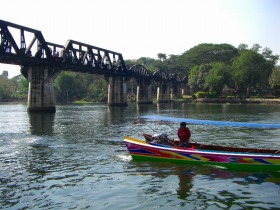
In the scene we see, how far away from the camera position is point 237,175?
17.2 meters

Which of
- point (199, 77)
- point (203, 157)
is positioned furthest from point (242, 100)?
point (203, 157)

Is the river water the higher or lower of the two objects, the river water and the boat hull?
the lower

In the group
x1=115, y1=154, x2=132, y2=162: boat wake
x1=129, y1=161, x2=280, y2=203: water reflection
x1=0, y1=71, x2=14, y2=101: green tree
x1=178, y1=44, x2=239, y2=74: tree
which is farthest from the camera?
x1=0, y1=71, x2=14, y2=101: green tree

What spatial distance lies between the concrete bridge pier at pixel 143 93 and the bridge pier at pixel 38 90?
64206mm

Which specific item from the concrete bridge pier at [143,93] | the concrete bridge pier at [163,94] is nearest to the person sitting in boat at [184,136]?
the concrete bridge pier at [143,93]

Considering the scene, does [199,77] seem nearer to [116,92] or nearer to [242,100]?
[242,100]

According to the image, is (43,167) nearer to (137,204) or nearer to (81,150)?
(81,150)

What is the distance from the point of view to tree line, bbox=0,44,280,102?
126625mm

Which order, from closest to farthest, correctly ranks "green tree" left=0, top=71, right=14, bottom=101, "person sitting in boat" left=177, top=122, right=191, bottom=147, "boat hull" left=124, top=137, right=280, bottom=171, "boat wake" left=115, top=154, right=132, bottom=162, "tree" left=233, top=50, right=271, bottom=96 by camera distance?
"boat hull" left=124, top=137, right=280, bottom=171 < "person sitting in boat" left=177, top=122, right=191, bottom=147 < "boat wake" left=115, top=154, right=132, bottom=162 < "tree" left=233, top=50, right=271, bottom=96 < "green tree" left=0, top=71, right=14, bottom=101

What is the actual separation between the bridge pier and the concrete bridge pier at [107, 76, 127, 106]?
122ft

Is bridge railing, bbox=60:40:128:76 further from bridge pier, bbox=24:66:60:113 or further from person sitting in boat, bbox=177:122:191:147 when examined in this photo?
person sitting in boat, bbox=177:122:191:147

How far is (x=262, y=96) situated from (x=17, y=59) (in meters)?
99.5

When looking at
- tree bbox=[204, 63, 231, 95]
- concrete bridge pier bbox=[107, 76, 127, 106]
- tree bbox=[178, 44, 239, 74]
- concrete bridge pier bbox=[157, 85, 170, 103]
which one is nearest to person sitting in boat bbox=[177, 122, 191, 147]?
concrete bridge pier bbox=[107, 76, 127, 106]

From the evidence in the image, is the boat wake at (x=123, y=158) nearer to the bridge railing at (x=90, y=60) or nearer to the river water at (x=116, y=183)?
the river water at (x=116, y=183)
